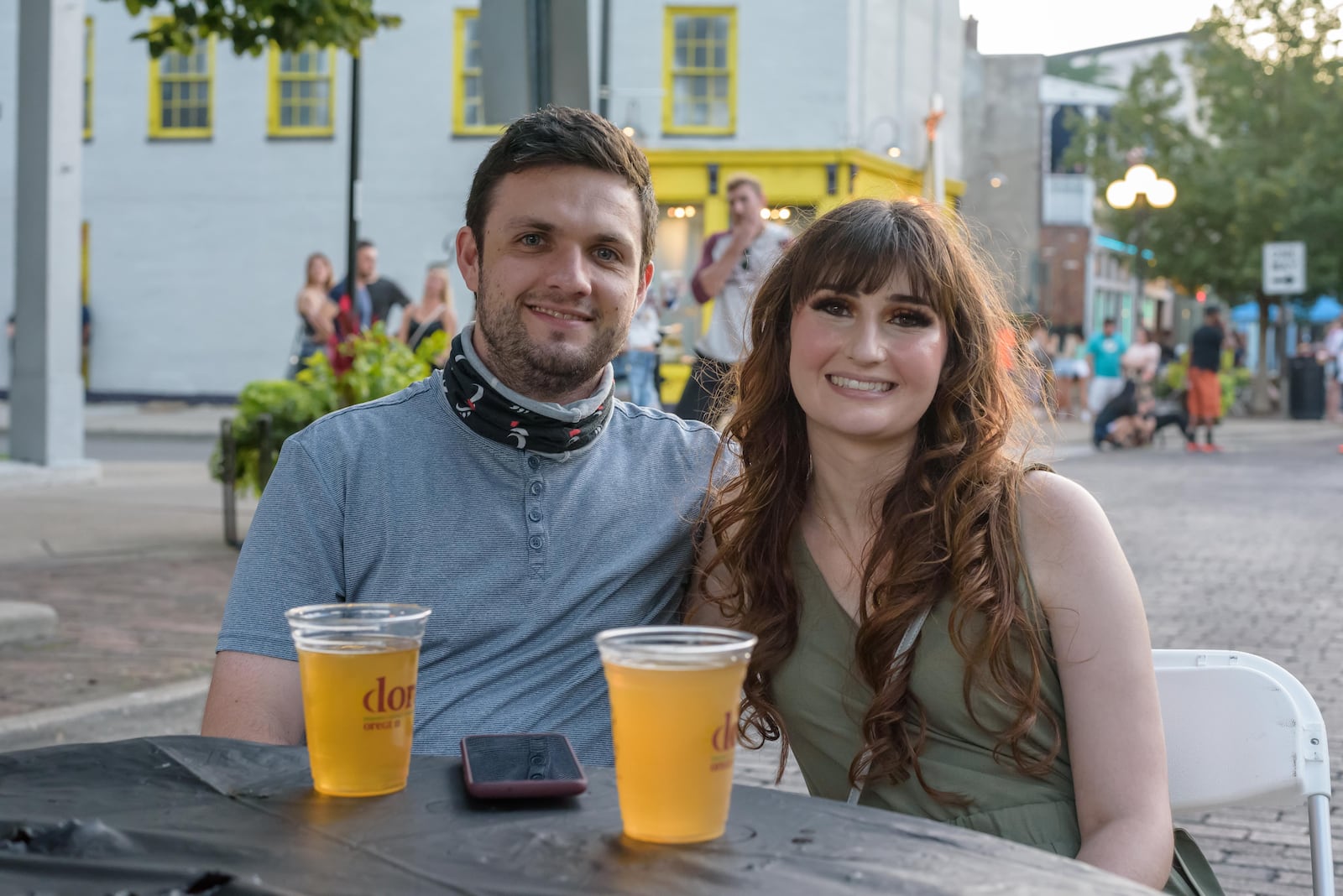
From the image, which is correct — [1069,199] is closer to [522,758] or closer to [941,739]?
[941,739]

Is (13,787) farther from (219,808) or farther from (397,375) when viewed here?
(397,375)

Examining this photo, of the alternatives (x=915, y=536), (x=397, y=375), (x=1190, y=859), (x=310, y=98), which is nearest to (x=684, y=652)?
(x=915, y=536)

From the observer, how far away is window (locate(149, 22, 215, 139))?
25.6m

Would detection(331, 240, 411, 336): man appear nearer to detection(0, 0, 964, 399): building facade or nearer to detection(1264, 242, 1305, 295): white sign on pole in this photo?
detection(0, 0, 964, 399): building facade

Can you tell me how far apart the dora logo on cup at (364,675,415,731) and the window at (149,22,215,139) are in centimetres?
2557

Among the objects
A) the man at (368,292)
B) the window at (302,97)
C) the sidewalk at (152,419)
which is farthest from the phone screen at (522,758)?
the window at (302,97)

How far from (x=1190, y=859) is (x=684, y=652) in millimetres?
1308

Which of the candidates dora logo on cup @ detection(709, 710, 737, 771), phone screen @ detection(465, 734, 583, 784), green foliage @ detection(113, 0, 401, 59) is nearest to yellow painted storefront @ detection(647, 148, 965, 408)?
green foliage @ detection(113, 0, 401, 59)

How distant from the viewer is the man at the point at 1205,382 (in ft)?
70.9

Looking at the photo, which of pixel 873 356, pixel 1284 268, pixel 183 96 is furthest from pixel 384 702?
pixel 1284 268

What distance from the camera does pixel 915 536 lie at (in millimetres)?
2543

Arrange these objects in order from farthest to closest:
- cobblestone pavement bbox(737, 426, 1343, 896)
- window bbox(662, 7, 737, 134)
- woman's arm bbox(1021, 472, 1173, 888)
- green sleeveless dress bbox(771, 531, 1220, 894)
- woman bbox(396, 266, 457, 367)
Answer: window bbox(662, 7, 737, 134) → woman bbox(396, 266, 457, 367) → cobblestone pavement bbox(737, 426, 1343, 896) → green sleeveless dress bbox(771, 531, 1220, 894) → woman's arm bbox(1021, 472, 1173, 888)

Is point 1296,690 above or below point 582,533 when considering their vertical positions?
below

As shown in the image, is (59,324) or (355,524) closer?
(355,524)
